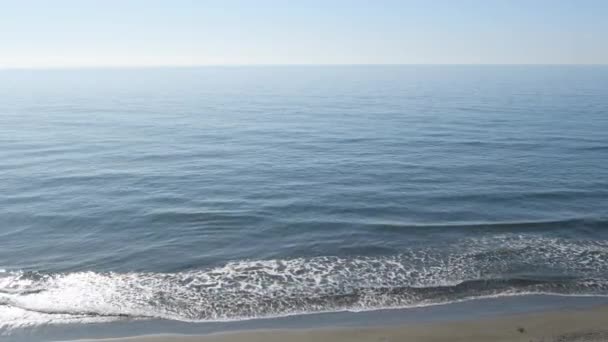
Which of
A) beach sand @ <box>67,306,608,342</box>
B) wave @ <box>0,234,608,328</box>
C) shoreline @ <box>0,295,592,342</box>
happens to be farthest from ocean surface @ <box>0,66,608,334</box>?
beach sand @ <box>67,306,608,342</box>

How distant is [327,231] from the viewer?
1040 inches

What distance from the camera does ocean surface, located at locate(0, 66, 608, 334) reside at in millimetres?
19578

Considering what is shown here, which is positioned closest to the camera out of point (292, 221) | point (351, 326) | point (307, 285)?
point (351, 326)

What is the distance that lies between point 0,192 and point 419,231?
95.5 feet

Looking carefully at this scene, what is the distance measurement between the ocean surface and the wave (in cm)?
9

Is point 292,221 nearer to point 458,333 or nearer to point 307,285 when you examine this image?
point 307,285

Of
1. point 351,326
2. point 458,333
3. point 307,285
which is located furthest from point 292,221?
point 458,333

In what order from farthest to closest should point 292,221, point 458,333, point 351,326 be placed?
point 292,221 < point 351,326 < point 458,333

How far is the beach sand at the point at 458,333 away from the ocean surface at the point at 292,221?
1628 mm

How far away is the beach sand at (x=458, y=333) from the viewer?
1588 cm

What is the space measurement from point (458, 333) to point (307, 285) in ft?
21.5

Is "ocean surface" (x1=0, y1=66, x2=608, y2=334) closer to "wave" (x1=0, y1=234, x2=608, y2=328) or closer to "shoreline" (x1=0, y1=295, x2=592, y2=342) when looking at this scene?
"wave" (x1=0, y1=234, x2=608, y2=328)

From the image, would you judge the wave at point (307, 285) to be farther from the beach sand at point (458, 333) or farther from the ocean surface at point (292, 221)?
the beach sand at point (458, 333)

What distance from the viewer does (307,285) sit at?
2033 cm
